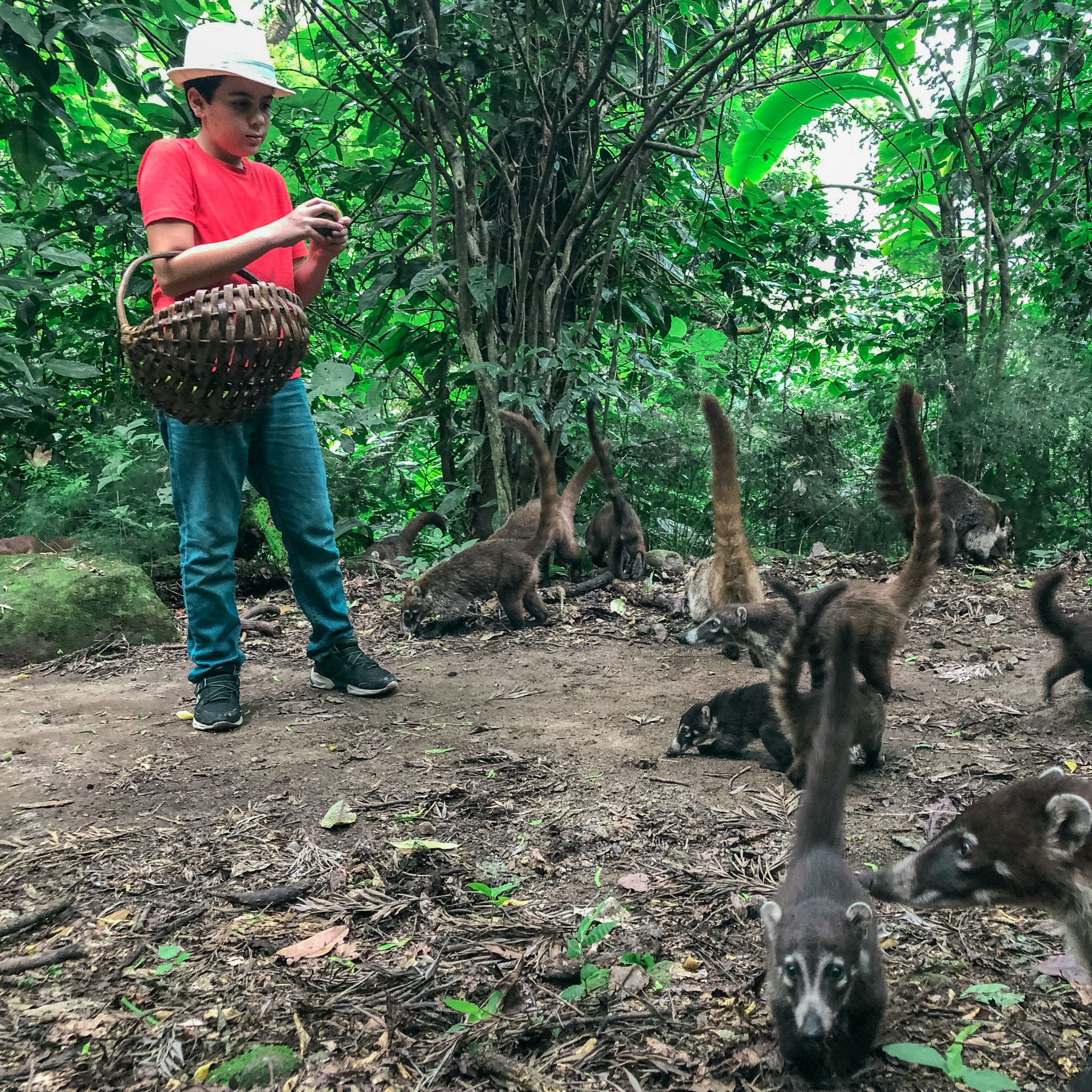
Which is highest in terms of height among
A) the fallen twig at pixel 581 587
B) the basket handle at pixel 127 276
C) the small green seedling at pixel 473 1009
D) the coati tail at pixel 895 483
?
the basket handle at pixel 127 276

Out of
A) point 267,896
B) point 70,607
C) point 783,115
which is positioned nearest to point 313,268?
point 267,896

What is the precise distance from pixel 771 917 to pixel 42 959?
175cm

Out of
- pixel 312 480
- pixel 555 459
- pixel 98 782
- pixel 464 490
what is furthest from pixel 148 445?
pixel 98 782

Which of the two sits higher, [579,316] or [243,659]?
[579,316]

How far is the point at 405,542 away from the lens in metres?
7.96

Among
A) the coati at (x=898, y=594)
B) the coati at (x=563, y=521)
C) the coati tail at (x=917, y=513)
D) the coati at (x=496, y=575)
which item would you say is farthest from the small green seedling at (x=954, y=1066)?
the coati at (x=563, y=521)

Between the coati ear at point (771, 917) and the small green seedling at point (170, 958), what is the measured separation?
1.40m

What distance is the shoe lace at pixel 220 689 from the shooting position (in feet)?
12.1

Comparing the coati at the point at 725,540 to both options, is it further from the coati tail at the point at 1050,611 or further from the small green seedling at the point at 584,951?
the small green seedling at the point at 584,951

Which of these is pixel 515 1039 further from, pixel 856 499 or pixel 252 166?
pixel 856 499

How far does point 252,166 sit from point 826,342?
21.0 ft

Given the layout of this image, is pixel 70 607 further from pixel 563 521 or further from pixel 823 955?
pixel 823 955

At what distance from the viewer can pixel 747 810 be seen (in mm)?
2967

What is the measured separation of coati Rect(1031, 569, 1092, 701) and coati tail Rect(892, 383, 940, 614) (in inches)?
19.3
